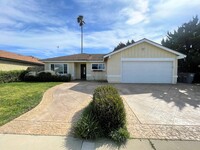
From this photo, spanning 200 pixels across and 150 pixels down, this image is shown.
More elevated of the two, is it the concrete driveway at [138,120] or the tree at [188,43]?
the tree at [188,43]

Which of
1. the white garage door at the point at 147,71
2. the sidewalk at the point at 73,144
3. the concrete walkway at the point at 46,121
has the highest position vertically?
the white garage door at the point at 147,71

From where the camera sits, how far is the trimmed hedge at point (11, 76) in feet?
59.3

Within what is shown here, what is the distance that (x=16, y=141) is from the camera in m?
4.24

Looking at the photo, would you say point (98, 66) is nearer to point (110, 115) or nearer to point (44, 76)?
point (44, 76)

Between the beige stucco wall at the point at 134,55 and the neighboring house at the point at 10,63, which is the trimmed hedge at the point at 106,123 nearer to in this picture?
the beige stucco wall at the point at 134,55

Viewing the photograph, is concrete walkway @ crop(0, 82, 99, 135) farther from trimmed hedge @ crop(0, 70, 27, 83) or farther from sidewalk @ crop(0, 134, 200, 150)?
trimmed hedge @ crop(0, 70, 27, 83)

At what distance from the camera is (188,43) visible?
22594 mm

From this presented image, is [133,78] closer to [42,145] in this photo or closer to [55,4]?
[55,4]

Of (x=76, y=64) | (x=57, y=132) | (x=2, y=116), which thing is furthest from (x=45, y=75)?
(x=57, y=132)

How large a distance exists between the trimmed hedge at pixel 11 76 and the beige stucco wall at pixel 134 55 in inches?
444

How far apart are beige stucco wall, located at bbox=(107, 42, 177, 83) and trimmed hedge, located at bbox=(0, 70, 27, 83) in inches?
444

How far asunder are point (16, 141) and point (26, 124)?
48.3 inches

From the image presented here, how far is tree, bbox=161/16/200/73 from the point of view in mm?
21409

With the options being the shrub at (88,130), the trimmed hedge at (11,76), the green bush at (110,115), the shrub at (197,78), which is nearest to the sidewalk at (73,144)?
the shrub at (88,130)
